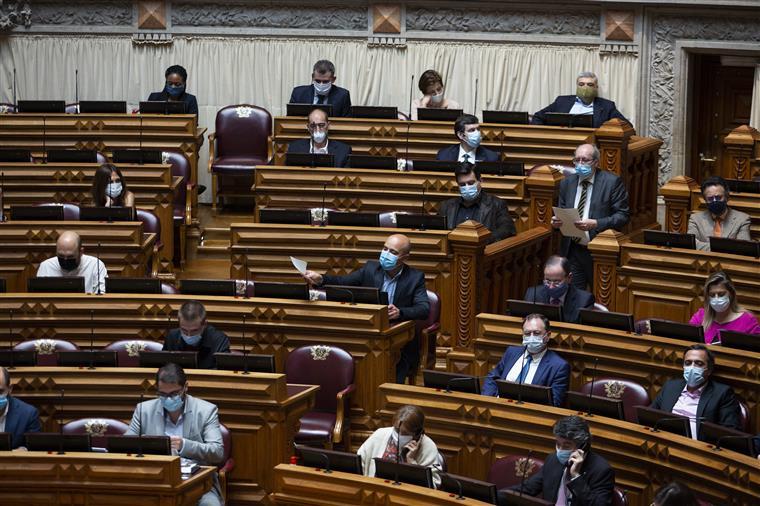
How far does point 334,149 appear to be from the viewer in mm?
10000

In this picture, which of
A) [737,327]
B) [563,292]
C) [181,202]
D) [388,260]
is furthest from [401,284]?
[181,202]

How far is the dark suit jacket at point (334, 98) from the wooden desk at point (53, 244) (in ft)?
7.77

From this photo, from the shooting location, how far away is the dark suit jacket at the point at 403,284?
8039 mm

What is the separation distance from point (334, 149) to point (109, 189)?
5.05 feet

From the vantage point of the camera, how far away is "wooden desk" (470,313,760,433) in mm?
6914

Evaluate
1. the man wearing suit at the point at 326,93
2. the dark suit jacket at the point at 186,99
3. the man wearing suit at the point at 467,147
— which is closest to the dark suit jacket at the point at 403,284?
the man wearing suit at the point at 467,147

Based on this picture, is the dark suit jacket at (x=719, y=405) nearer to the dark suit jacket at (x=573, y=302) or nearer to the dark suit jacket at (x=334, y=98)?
the dark suit jacket at (x=573, y=302)

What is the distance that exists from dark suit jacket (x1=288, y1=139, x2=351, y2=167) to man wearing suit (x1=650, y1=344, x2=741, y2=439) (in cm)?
347

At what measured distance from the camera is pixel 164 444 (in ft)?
21.2

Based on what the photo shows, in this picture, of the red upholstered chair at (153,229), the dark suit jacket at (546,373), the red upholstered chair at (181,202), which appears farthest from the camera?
the red upholstered chair at (181,202)

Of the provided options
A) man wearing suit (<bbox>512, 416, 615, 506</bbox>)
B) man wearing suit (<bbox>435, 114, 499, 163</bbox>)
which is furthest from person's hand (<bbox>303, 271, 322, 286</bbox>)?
man wearing suit (<bbox>512, 416, 615, 506</bbox>)

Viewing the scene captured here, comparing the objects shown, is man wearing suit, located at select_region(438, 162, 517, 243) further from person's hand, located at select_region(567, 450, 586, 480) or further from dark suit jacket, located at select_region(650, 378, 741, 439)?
person's hand, located at select_region(567, 450, 586, 480)

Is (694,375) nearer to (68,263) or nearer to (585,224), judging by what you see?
(585,224)

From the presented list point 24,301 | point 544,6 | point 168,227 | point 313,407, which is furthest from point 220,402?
point 544,6
